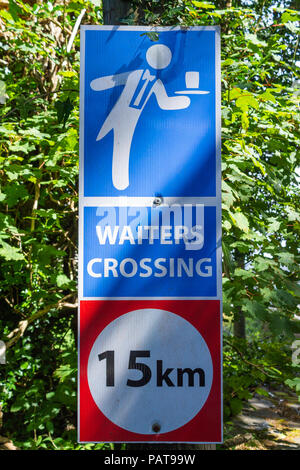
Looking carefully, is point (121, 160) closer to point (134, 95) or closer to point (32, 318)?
point (134, 95)

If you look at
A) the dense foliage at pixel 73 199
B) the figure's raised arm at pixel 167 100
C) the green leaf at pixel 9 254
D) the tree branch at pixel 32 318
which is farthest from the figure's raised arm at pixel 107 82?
the tree branch at pixel 32 318

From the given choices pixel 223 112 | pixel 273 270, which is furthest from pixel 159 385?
pixel 223 112

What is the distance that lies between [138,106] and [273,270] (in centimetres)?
133

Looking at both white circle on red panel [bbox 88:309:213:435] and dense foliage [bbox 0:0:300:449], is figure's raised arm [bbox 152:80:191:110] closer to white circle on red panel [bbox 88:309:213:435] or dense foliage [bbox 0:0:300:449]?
dense foliage [bbox 0:0:300:449]

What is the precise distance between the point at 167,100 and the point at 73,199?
2052 millimetres

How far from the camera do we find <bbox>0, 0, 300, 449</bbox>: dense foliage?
234 cm

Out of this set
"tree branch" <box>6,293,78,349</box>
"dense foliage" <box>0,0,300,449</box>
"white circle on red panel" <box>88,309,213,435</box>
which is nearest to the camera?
"white circle on red panel" <box>88,309,213,435</box>

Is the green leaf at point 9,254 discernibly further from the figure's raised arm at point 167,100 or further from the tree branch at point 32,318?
the figure's raised arm at point 167,100

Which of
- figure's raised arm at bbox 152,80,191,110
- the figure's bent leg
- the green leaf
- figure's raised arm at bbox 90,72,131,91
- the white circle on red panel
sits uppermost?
figure's raised arm at bbox 90,72,131,91

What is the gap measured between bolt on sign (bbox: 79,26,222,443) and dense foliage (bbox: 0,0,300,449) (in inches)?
21.6

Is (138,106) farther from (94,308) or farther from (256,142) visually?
(256,142)

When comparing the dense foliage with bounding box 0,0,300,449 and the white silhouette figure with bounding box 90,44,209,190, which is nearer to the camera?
the white silhouette figure with bounding box 90,44,209,190

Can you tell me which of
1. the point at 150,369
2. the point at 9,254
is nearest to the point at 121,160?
the point at 150,369

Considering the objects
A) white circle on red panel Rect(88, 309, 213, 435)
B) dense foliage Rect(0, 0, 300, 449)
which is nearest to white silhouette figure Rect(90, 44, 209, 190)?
dense foliage Rect(0, 0, 300, 449)
